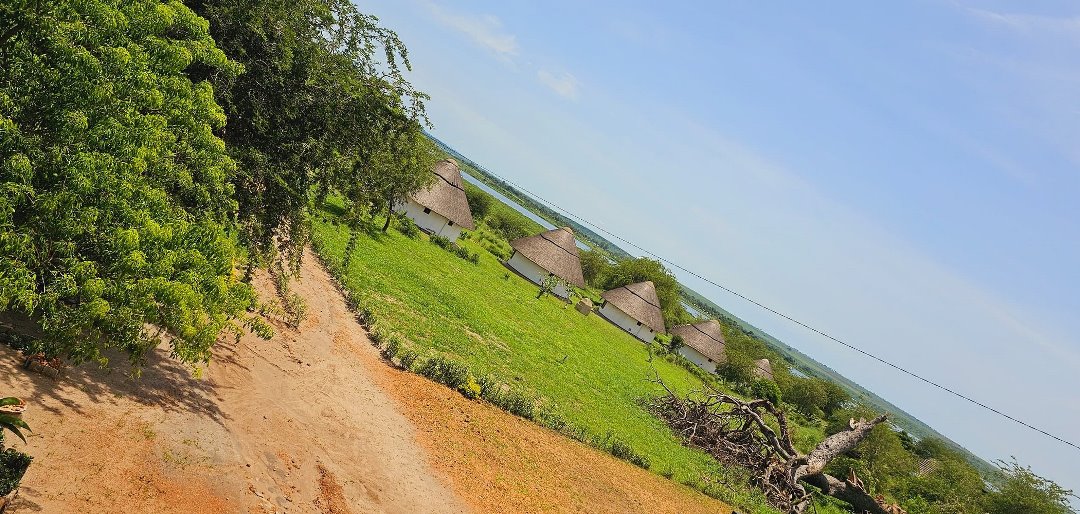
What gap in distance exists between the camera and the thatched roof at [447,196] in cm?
3684

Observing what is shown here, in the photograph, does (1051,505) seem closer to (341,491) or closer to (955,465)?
(955,465)

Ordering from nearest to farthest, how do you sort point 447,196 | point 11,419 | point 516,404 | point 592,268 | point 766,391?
point 11,419 < point 516,404 < point 447,196 < point 766,391 < point 592,268

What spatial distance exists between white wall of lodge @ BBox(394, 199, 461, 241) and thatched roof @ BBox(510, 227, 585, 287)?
21.4ft

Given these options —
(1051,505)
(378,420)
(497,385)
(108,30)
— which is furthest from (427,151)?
(1051,505)

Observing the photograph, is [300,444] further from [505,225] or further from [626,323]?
[505,225]

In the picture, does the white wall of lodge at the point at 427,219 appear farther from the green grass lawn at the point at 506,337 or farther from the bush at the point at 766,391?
the bush at the point at 766,391

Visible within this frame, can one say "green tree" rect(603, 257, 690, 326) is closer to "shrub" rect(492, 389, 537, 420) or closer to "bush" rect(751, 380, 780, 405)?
"bush" rect(751, 380, 780, 405)

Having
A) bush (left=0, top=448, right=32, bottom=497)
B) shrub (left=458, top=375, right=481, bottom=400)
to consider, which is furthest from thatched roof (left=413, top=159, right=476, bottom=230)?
bush (left=0, top=448, right=32, bottom=497)

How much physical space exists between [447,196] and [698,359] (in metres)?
24.7

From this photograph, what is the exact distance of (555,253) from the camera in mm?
42875

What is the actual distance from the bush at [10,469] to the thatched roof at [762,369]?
4758cm

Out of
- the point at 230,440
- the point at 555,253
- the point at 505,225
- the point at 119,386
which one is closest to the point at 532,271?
the point at 555,253

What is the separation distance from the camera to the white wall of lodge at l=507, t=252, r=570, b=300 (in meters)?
41.6

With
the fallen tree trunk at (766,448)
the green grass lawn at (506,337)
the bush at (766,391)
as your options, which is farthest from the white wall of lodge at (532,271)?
the fallen tree trunk at (766,448)
